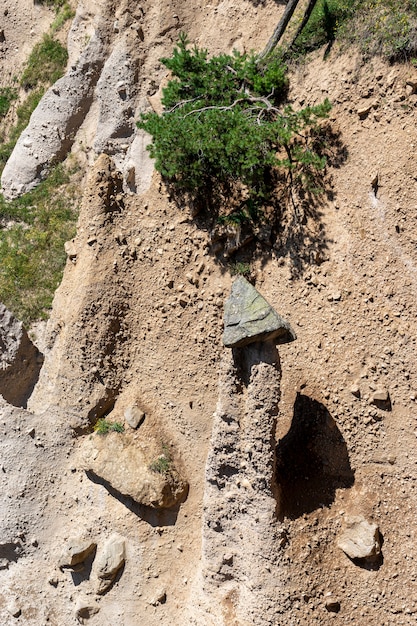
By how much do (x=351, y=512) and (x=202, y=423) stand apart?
3.57m

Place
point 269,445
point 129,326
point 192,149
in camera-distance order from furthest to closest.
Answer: point 129,326 < point 192,149 < point 269,445

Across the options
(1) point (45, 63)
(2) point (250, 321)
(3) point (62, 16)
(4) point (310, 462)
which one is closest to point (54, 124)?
(1) point (45, 63)

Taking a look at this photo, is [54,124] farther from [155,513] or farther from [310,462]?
[310,462]

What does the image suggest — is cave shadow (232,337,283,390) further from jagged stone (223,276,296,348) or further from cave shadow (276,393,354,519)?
cave shadow (276,393,354,519)

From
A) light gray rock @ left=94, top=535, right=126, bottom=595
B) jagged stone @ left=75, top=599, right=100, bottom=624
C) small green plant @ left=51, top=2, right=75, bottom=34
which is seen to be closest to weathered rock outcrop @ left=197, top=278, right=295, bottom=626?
light gray rock @ left=94, top=535, right=126, bottom=595

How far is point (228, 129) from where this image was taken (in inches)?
382

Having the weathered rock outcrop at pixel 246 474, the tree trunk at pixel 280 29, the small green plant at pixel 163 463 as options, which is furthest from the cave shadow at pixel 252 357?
the tree trunk at pixel 280 29

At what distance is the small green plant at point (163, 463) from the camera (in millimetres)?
A: 10617

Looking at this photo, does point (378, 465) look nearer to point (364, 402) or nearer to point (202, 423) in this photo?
point (364, 402)

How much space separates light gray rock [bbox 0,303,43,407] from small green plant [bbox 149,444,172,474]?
4.11 metres

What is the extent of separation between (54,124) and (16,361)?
24.9 feet

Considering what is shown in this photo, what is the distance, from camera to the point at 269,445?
881 cm

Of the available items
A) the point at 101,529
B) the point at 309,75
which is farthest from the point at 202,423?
the point at 309,75

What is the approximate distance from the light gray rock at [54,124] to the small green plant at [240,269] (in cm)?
773
